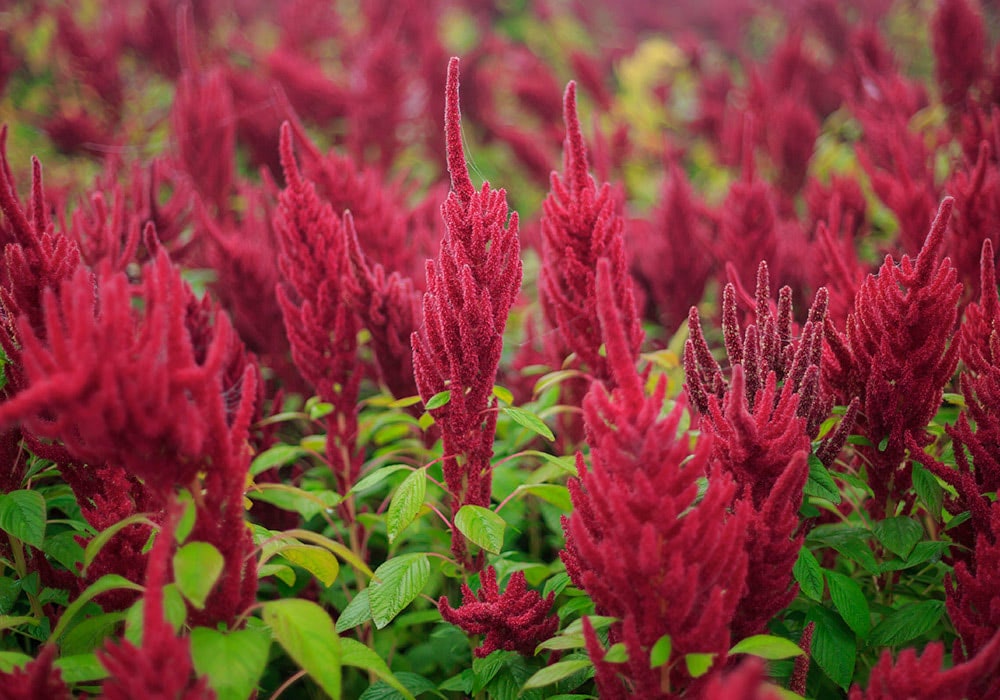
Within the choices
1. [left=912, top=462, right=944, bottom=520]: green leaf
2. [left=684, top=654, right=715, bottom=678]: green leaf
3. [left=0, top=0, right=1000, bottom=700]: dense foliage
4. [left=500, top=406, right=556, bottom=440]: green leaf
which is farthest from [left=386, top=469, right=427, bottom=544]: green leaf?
[left=912, top=462, right=944, bottom=520]: green leaf

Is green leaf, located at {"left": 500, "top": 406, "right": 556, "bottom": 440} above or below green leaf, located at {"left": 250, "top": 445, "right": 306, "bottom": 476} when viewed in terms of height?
above

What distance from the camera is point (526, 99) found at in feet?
17.5

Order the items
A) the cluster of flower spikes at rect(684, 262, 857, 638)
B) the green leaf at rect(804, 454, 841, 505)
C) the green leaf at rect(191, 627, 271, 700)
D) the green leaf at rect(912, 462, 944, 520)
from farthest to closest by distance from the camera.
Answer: the green leaf at rect(912, 462, 944, 520), the green leaf at rect(804, 454, 841, 505), the cluster of flower spikes at rect(684, 262, 857, 638), the green leaf at rect(191, 627, 271, 700)

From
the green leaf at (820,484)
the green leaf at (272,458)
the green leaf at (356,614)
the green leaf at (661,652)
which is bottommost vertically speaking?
the green leaf at (356,614)

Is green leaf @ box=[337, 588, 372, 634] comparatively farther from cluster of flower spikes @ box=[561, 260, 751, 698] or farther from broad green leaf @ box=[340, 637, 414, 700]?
cluster of flower spikes @ box=[561, 260, 751, 698]

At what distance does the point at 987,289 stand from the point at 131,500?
1.73 metres

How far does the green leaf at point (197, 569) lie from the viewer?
3.28 ft

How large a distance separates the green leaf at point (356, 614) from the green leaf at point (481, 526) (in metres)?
0.26

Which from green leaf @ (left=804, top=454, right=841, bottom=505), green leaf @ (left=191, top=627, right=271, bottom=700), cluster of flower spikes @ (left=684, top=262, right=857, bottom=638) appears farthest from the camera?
green leaf @ (left=804, top=454, right=841, bottom=505)

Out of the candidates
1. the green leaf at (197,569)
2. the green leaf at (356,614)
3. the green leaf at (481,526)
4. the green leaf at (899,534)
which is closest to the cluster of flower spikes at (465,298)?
the green leaf at (481,526)

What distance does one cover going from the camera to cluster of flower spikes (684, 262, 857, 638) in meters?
1.19

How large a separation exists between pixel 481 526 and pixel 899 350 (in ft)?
2.82

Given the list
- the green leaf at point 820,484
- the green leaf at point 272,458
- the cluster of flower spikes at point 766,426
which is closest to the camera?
the cluster of flower spikes at point 766,426

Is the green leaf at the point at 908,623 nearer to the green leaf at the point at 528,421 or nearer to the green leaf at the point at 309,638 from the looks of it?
the green leaf at the point at 528,421
